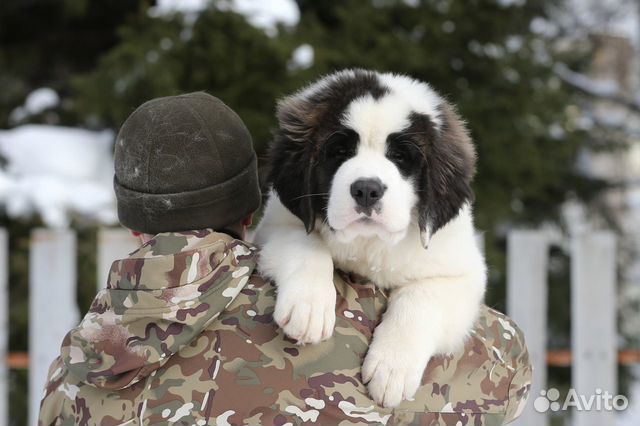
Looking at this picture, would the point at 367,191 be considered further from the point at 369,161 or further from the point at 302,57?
the point at 302,57

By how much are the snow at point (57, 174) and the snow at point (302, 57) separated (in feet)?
5.50

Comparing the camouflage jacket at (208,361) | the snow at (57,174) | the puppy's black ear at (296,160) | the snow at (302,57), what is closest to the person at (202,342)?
the camouflage jacket at (208,361)

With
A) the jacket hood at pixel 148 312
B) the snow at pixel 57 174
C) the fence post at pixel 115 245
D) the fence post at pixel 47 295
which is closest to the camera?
the jacket hood at pixel 148 312

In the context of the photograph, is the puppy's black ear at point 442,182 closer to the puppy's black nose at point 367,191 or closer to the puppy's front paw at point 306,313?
the puppy's black nose at point 367,191

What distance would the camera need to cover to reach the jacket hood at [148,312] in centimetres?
177

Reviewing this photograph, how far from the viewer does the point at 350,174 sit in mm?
2053

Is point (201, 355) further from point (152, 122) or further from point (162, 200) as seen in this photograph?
point (152, 122)

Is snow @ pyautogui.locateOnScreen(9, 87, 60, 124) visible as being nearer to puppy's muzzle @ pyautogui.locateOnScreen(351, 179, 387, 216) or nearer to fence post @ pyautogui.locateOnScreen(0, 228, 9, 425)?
fence post @ pyautogui.locateOnScreen(0, 228, 9, 425)

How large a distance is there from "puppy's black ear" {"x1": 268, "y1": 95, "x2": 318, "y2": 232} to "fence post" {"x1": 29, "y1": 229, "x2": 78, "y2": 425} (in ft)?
8.00

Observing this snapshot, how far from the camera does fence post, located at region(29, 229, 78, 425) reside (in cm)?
430

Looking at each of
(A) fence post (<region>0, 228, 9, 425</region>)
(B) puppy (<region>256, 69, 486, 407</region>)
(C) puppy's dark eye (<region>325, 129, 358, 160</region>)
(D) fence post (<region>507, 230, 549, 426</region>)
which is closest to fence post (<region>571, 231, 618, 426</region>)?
(D) fence post (<region>507, 230, 549, 426</region>)

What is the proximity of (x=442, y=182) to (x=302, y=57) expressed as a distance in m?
2.77

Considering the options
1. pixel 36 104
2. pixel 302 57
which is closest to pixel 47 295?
pixel 302 57

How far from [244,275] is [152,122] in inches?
20.2
